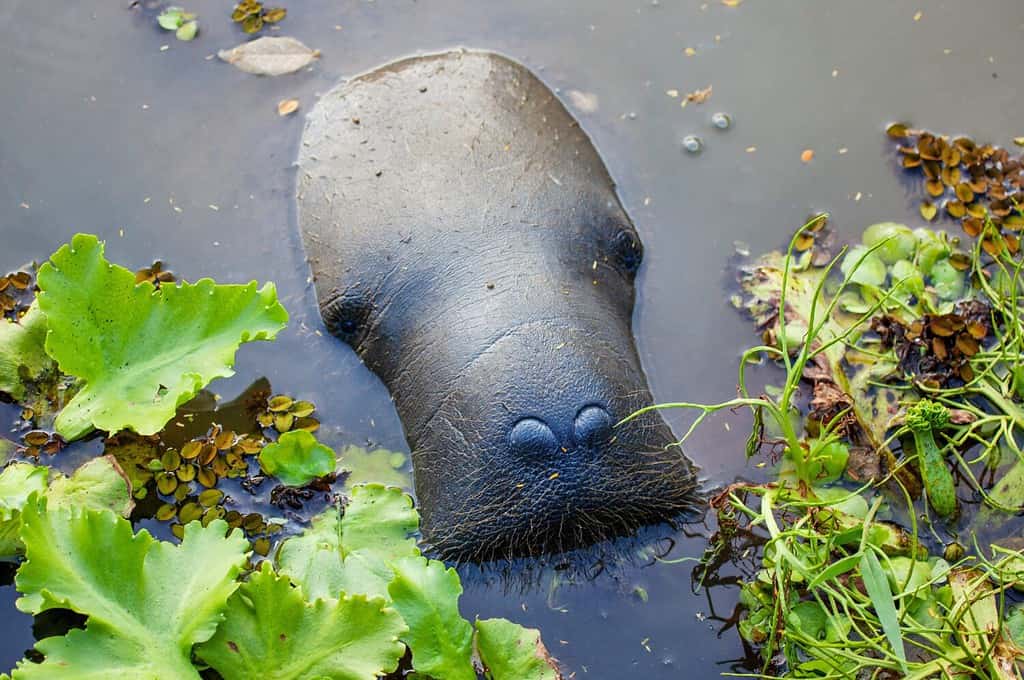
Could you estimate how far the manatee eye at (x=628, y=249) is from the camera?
15.2 feet

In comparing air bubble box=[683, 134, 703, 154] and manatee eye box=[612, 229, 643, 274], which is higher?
air bubble box=[683, 134, 703, 154]

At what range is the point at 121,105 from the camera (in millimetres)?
5621

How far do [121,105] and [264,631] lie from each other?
10.4 feet

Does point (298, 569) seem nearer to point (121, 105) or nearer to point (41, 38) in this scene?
point (121, 105)

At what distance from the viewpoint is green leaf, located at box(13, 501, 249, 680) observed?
3.51 metres

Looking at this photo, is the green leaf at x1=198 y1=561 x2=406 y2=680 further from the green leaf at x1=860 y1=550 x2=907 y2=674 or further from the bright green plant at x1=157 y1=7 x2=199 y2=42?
the bright green plant at x1=157 y1=7 x2=199 y2=42

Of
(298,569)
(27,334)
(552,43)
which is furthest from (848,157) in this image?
(27,334)

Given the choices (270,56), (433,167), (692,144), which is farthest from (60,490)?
(692,144)

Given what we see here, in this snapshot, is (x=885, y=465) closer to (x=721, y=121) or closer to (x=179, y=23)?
(x=721, y=121)

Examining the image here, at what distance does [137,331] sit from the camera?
4.13m

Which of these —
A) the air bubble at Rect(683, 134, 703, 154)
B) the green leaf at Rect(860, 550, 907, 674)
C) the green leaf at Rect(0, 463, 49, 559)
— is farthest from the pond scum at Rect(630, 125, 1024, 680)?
the green leaf at Rect(0, 463, 49, 559)

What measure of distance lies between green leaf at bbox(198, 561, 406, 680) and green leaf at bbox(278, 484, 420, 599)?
0.80ft

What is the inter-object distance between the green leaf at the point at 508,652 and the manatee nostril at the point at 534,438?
64 centimetres

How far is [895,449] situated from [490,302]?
73.8 inches
